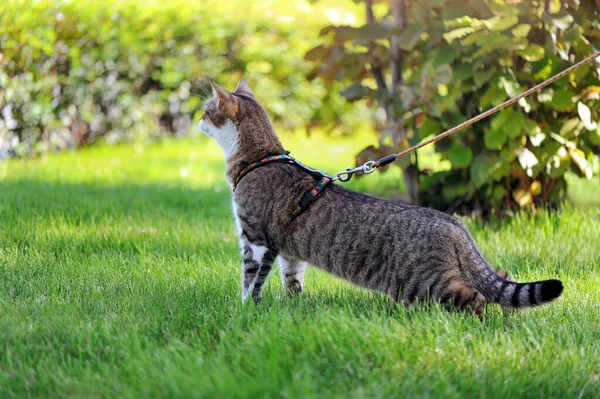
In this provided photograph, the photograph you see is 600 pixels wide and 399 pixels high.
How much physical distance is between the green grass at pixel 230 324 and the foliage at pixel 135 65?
224cm

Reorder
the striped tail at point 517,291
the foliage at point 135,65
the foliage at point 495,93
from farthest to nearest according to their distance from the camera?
1. the foliage at point 135,65
2. the foliage at point 495,93
3. the striped tail at point 517,291

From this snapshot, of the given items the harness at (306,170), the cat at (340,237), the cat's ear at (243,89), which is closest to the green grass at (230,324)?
the cat at (340,237)

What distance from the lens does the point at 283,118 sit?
10.7 metres

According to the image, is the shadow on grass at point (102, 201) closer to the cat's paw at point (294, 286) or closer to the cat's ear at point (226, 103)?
the cat's ear at point (226, 103)

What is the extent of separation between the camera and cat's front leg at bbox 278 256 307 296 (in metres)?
3.90

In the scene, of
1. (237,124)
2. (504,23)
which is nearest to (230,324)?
(237,124)

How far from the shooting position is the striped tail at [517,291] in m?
3.01

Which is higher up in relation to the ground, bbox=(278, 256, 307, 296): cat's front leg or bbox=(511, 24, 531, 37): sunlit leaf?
bbox=(511, 24, 531, 37): sunlit leaf

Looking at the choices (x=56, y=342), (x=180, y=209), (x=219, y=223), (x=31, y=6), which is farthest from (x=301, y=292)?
(x=31, y=6)

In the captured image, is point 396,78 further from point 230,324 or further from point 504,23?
point 230,324

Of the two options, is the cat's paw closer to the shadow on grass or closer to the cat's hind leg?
the cat's hind leg

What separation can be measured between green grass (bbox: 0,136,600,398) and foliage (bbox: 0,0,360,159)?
7.37 ft

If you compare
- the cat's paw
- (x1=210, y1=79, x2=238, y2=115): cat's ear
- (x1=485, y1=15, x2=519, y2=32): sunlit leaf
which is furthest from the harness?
(x1=485, y1=15, x2=519, y2=32): sunlit leaf

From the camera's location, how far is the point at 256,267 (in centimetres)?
367
